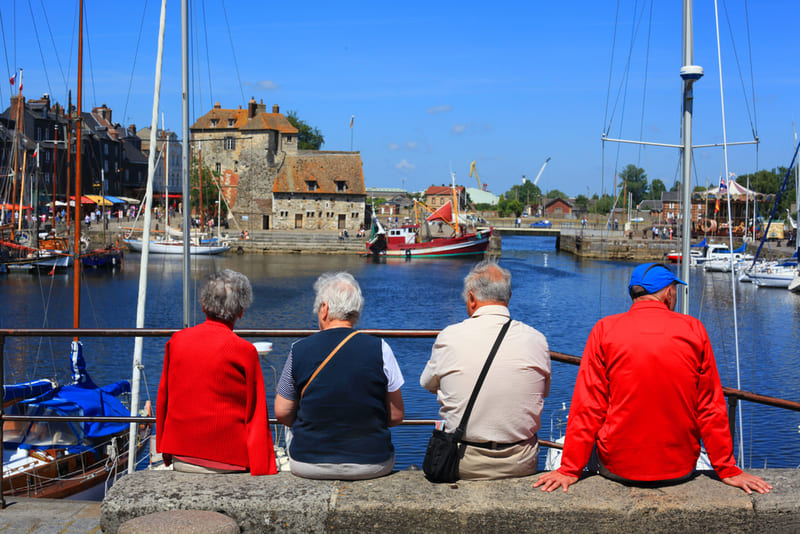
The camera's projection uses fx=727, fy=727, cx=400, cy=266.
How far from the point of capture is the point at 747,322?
33.2 metres

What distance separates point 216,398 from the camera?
3.34 meters

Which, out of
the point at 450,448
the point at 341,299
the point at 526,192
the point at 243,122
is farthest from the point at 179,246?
the point at 526,192

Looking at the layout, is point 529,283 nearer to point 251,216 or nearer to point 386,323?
point 386,323

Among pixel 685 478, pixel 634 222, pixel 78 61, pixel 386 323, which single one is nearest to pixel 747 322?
pixel 386 323

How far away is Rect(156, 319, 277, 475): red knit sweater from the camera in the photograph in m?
3.33

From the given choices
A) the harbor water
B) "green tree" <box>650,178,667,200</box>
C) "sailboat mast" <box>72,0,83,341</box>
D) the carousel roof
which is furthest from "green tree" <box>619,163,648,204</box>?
"sailboat mast" <box>72,0,83,341</box>

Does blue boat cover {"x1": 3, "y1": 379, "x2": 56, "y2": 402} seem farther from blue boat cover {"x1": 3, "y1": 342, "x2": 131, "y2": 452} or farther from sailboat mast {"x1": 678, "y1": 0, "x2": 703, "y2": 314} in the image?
sailboat mast {"x1": 678, "y1": 0, "x2": 703, "y2": 314}

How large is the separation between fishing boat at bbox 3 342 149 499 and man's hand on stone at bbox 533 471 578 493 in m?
8.84

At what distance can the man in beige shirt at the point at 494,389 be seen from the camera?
3189 millimetres

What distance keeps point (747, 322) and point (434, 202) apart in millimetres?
124591

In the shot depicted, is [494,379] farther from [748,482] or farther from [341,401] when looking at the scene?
[748,482]

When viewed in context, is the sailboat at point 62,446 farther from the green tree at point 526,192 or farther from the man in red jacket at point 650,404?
the green tree at point 526,192

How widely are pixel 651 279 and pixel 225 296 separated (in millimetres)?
1963

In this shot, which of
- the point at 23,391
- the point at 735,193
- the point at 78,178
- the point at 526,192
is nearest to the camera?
the point at 23,391
